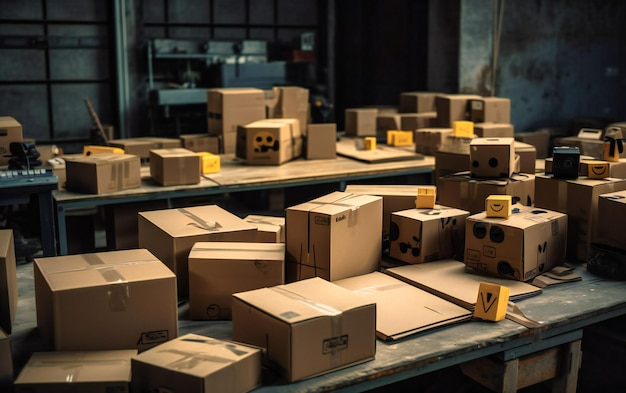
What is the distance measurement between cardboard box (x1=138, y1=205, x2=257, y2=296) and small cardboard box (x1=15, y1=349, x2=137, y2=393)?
0.57m

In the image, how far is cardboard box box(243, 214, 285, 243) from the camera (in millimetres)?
2693

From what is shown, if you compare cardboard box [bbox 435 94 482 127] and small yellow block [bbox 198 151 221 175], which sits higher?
cardboard box [bbox 435 94 482 127]

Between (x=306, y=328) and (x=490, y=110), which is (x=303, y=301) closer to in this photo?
(x=306, y=328)

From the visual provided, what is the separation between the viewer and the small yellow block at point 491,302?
2.24 m

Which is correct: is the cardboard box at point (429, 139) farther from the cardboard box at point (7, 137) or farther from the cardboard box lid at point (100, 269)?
the cardboard box lid at point (100, 269)

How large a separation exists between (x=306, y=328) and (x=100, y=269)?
2.22 ft

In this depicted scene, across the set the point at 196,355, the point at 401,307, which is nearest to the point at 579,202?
the point at 401,307

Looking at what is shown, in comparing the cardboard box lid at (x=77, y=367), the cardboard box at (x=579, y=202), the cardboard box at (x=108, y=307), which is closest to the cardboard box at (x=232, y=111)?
the cardboard box at (x=579, y=202)

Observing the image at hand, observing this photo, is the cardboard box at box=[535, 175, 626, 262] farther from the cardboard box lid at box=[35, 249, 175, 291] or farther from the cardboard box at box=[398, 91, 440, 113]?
the cardboard box at box=[398, 91, 440, 113]

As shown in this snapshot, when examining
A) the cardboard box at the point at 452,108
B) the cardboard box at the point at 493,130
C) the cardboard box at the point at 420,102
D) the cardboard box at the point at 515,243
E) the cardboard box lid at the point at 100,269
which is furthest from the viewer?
the cardboard box at the point at 420,102

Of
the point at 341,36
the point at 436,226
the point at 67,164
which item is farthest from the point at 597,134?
the point at 341,36

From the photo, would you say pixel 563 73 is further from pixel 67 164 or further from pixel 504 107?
pixel 67 164

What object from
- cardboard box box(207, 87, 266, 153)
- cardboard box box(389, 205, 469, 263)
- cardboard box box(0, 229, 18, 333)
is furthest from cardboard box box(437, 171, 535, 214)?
cardboard box box(207, 87, 266, 153)

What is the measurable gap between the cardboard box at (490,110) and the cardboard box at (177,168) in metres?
2.31
